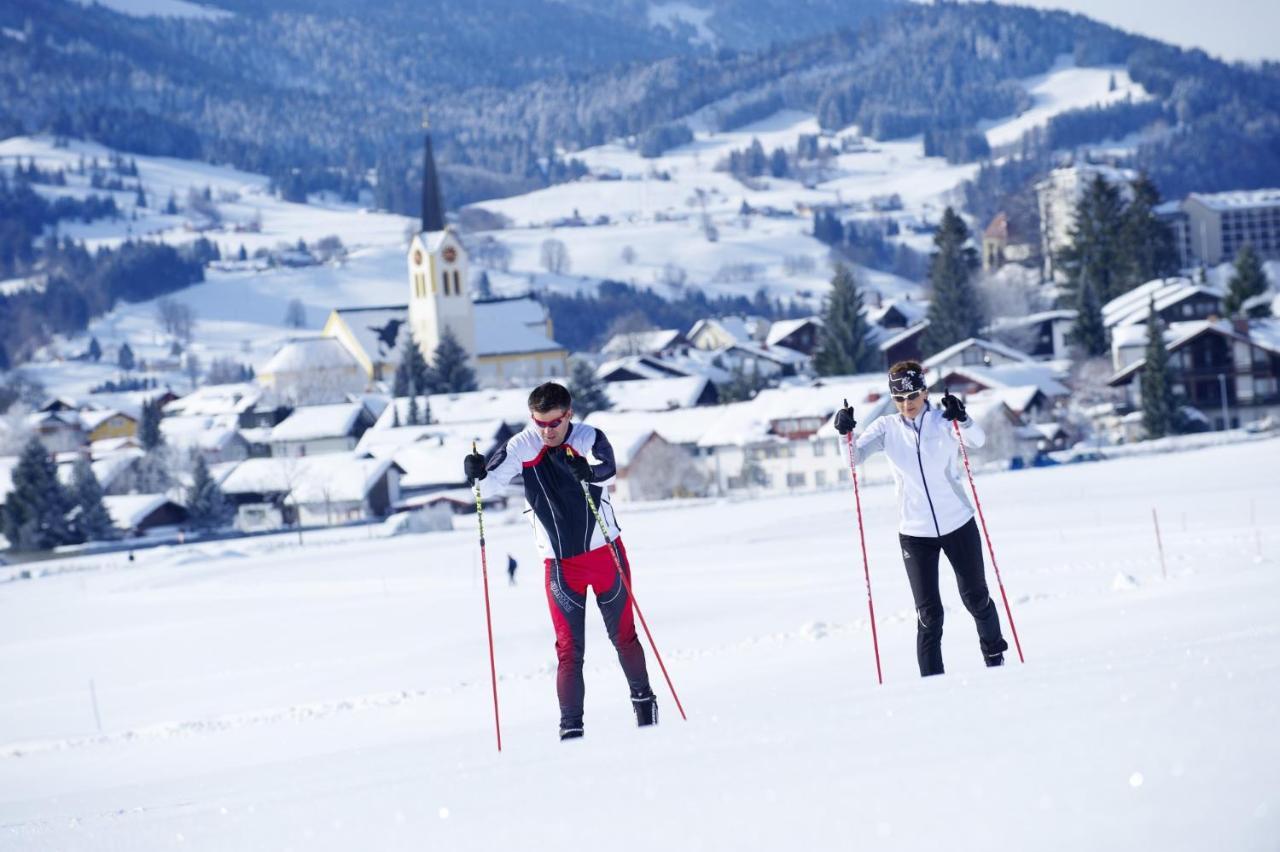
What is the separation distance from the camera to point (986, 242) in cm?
12400

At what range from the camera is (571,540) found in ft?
21.5

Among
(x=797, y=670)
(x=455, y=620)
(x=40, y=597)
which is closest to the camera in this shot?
(x=797, y=670)

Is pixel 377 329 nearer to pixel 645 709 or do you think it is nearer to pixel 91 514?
pixel 91 514

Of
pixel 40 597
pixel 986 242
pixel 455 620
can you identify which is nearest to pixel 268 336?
pixel 986 242

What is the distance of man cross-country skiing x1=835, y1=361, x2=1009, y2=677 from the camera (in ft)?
22.4

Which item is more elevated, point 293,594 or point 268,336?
point 268,336

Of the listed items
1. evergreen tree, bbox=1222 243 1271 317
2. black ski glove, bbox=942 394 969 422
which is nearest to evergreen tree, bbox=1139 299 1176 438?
evergreen tree, bbox=1222 243 1271 317

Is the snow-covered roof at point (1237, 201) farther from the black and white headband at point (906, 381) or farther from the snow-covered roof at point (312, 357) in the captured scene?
the black and white headband at point (906, 381)

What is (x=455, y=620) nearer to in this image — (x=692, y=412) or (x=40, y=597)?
(x=40, y=597)

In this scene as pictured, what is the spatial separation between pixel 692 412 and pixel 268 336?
335 ft

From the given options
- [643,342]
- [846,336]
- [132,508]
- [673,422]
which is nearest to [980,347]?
[846,336]

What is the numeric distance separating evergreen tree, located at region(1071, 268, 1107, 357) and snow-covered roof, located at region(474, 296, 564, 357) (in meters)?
46.8

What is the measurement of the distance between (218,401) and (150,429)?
68.8ft

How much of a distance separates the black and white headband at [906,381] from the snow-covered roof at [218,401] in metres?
88.7
